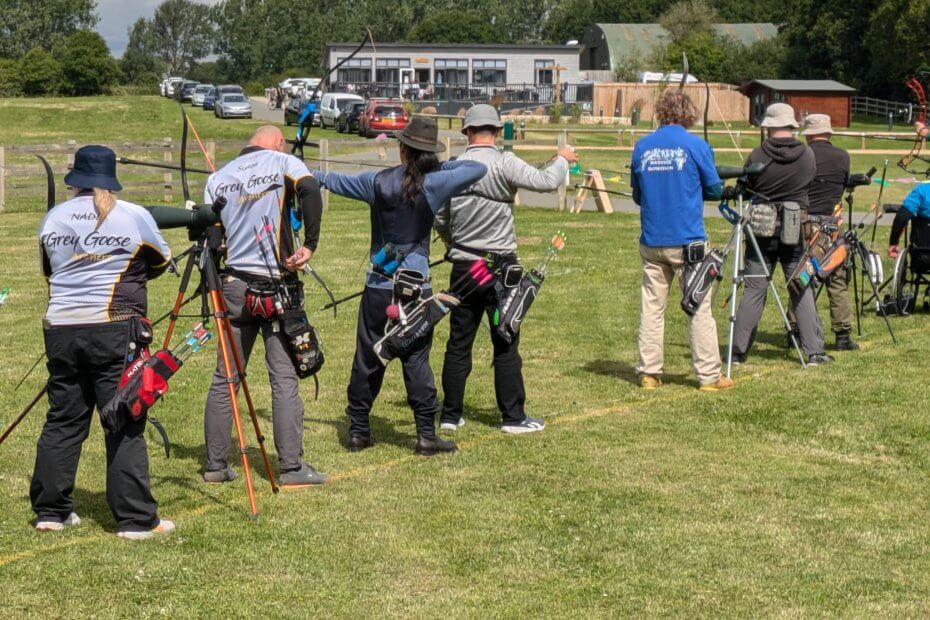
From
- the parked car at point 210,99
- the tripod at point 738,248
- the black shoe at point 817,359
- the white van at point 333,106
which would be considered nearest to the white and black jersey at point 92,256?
the tripod at point 738,248

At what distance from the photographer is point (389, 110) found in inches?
1797

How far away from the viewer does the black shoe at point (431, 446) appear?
8211mm

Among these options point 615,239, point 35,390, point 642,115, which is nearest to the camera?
point 35,390

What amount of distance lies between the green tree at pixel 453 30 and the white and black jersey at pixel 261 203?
97.8 meters

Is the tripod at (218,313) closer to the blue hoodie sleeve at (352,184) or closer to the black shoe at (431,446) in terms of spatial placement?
the blue hoodie sleeve at (352,184)

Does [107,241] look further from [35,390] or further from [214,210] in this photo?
[35,390]

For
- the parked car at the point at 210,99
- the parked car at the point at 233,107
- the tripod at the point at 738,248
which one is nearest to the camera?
the tripod at the point at 738,248

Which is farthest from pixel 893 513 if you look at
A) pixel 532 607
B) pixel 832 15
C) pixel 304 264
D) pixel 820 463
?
pixel 832 15

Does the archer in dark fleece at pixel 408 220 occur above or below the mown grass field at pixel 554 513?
above

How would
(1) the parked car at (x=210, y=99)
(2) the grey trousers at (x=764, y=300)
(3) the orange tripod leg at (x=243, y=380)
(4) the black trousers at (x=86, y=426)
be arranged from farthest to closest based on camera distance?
(1) the parked car at (x=210, y=99)
(2) the grey trousers at (x=764, y=300)
(3) the orange tripod leg at (x=243, y=380)
(4) the black trousers at (x=86, y=426)

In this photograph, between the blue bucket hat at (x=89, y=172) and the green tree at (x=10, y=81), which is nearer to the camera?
the blue bucket hat at (x=89, y=172)

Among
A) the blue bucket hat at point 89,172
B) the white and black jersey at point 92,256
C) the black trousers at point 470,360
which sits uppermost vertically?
the blue bucket hat at point 89,172

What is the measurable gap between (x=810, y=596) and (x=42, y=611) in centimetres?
328

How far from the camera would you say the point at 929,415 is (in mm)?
9258
